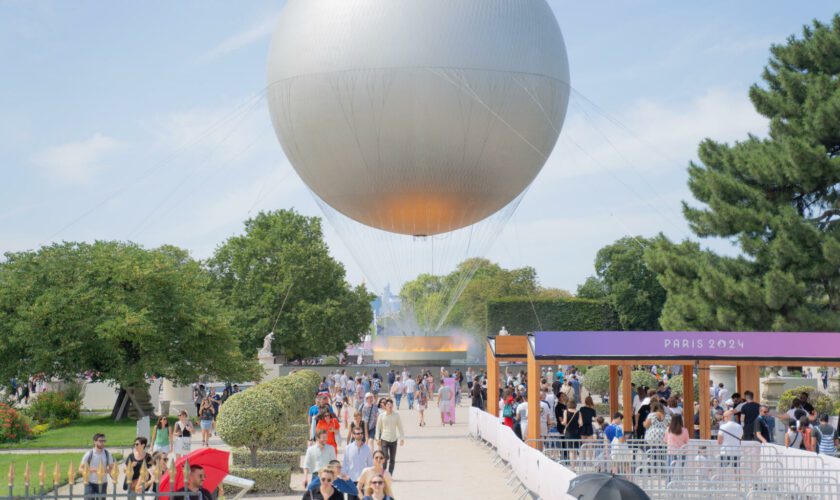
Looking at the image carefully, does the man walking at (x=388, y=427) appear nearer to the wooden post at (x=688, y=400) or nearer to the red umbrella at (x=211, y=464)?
the red umbrella at (x=211, y=464)

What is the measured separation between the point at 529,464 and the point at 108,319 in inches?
797

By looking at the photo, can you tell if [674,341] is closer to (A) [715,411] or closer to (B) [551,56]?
(A) [715,411]

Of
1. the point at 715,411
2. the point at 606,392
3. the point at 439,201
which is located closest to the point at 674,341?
the point at 715,411

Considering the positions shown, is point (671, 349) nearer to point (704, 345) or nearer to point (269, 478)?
point (704, 345)

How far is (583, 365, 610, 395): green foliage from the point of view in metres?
47.2

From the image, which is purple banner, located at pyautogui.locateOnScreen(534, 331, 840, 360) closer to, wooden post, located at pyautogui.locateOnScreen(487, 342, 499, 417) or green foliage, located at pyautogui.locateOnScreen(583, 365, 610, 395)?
wooden post, located at pyautogui.locateOnScreen(487, 342, 499, 417)

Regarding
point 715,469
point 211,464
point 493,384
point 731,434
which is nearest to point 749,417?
point 731,434

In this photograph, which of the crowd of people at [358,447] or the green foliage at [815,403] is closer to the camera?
the crowd of people at [358,447]

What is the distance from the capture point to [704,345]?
68.5ft

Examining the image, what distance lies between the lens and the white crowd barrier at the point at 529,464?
13.0 metres

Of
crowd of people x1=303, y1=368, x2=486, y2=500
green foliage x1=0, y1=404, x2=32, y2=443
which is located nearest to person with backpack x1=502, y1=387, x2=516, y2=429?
crowd of people x1=303, y1=368, x2=486, y2=500

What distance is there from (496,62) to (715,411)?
12.4 meters

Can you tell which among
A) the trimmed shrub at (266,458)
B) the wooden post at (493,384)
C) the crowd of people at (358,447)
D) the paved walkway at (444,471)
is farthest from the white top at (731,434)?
the wooden post at (493,384)

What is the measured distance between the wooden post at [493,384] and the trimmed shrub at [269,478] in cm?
955
